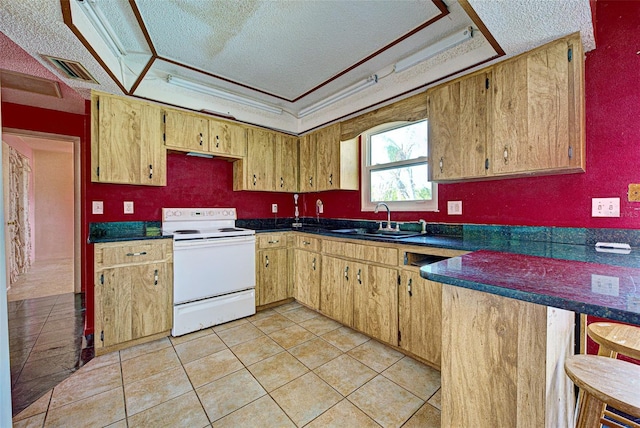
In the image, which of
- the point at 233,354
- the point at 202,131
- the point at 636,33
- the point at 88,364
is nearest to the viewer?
the point at 636,33

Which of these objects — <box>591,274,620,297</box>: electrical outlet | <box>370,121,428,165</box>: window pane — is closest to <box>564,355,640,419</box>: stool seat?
<box>591,274,620,297</box>: electrical outlet

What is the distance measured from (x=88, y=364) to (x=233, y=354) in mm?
1083

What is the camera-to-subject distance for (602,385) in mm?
859

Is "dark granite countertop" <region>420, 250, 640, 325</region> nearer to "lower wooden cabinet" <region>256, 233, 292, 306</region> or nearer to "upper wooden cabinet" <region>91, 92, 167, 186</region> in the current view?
"lower wooden cabinet" <region>256, 233, 292, 306</region>

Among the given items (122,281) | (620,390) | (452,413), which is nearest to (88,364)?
(122,281)

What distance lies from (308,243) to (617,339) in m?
2.43

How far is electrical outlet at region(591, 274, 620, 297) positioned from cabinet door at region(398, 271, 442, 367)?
1.00 m

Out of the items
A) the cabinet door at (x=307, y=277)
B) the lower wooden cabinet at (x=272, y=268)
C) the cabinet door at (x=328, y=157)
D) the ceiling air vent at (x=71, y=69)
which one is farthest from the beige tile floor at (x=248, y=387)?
the ceiling air vent at (x=71, y=69)

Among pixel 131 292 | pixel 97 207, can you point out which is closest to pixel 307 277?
pixel 131 292

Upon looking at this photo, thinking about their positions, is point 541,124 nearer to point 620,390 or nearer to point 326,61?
point 620,390

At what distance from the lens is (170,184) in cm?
305

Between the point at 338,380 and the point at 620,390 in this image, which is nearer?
the point at 620,390

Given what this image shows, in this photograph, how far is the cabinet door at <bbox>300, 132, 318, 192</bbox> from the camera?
11.6 feet

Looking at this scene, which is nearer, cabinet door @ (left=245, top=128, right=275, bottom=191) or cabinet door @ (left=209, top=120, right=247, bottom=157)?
cabinet door @ (left=209, top=120, right=247, bottom=157)
